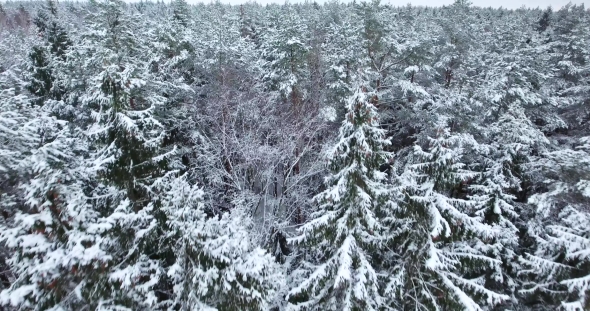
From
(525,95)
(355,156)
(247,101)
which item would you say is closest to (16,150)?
(355,156)

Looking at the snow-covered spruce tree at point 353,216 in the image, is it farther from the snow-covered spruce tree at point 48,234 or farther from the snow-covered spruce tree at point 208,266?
the snow-covered spruce tree at point 48,234

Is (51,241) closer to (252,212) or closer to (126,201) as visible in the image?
(126,201)

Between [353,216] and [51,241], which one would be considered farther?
[353,216]

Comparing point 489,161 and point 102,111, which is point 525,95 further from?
point 102,111

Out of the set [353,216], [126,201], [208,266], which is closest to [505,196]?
[353,216]

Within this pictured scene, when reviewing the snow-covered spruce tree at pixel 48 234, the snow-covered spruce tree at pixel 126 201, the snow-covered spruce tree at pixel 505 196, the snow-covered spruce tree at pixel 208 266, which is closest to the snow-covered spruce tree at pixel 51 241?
the snow-covered spruce tree at pixel 48 234
